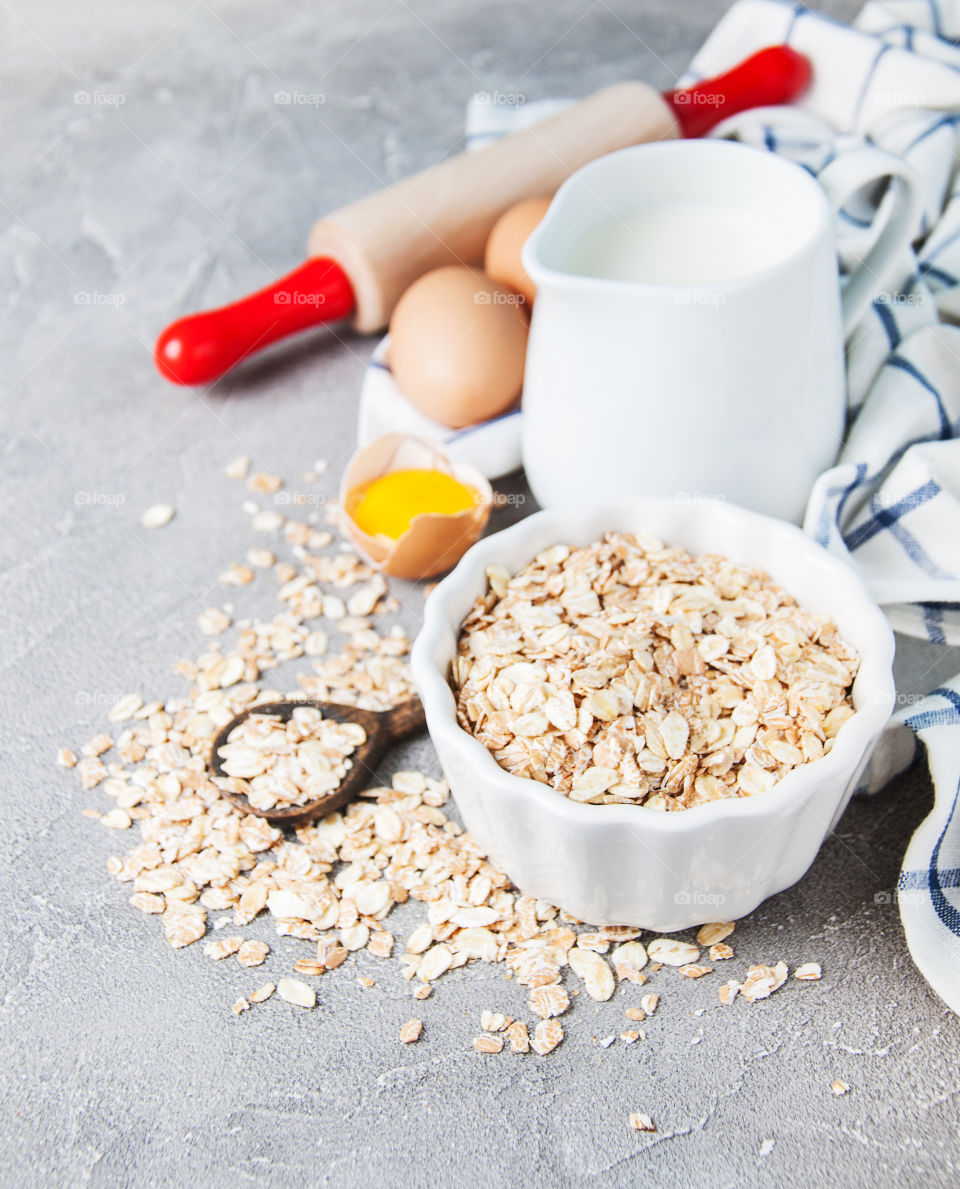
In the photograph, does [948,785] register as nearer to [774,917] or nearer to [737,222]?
[774,917]

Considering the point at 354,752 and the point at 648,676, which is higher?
the point at 648,676

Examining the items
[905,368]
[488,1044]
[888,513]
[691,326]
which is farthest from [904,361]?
[488,1044]

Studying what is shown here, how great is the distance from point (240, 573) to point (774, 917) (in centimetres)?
51

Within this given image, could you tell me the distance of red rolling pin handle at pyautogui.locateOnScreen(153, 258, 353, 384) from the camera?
3.52 feet

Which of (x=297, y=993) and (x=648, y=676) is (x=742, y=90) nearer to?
(x=648, y=676)

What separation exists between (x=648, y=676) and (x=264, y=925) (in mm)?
291

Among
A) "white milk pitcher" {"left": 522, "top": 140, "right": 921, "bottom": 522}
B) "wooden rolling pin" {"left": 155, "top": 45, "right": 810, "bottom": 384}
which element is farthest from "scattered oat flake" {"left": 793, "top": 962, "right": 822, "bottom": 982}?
"wooden rolling pin" {"left": 155, "top": 45, "right": 810, "bottom": 384}

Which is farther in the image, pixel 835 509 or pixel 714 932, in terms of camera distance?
pixel 835 509

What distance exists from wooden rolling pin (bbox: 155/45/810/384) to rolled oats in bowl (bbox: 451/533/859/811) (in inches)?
17.4

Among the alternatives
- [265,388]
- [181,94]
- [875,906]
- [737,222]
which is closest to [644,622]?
[875,906]

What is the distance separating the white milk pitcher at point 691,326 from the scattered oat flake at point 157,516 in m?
0.34

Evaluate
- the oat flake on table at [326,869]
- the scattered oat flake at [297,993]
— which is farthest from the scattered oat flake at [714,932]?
the scattered oat flake at [297,993]

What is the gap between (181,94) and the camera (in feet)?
5.08

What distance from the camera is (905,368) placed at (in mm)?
926
